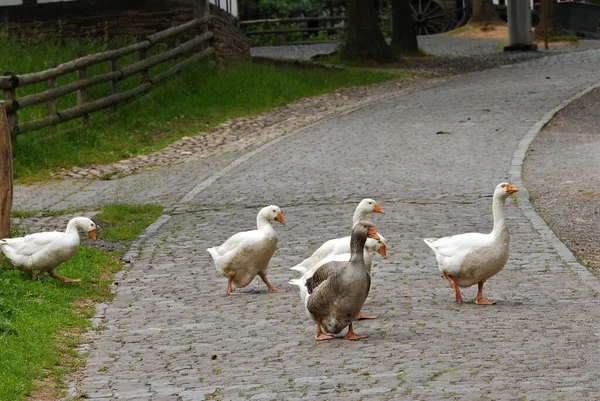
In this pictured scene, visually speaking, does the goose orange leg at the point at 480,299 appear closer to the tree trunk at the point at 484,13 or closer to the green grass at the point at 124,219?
the green grass at the point at 124,219

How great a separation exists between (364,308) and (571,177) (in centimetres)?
837

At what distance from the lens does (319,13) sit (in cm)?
5222

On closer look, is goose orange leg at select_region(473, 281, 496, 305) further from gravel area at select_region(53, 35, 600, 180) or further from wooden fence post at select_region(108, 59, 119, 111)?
wooden fence post at select_region(108, 59, 119, 111)

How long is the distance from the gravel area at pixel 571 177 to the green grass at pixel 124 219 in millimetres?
4979

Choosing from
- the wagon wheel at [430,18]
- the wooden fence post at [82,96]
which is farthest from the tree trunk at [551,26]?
the wooden fence post at [82,96]

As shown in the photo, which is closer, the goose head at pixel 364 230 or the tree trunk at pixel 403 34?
the goose head at pixel 364 230

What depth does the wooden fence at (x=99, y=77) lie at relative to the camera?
2075 cm

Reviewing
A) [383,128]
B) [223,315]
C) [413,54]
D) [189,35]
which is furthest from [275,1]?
[223,315]

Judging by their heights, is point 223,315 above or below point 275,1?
below

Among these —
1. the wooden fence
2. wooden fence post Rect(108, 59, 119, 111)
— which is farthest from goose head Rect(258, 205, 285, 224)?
wooden fence post Rect(108, 59, 119, 111)

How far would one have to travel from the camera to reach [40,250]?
12.0 meters

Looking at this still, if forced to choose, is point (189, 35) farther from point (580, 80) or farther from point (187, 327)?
point (187, 327)

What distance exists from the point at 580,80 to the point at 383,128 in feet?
28.0

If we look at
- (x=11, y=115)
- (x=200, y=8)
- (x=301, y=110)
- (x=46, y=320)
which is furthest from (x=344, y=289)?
(x=200, y=8)
